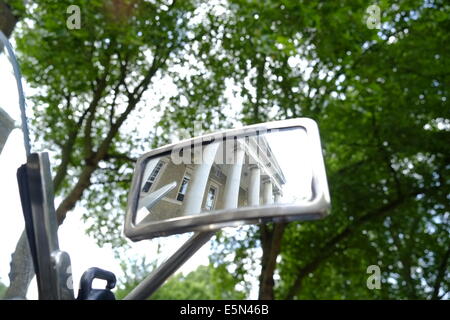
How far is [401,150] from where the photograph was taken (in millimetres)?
11172

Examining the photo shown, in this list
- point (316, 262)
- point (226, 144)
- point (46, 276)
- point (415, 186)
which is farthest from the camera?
point (316, 262)

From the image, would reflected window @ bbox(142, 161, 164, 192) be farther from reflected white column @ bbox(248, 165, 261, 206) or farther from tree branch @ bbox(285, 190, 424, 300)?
tree branch @ bbox(285, 190, 424, 300)

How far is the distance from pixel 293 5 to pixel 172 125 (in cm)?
590

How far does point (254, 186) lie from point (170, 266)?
1.11 ft

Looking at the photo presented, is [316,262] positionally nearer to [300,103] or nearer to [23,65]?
[300,103]

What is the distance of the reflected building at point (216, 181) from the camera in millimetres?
1261

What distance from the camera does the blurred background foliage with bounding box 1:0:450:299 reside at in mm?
10336

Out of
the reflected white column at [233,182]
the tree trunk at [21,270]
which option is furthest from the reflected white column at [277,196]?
the tree trunk at [21,270]

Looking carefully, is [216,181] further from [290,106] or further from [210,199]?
[290,106]

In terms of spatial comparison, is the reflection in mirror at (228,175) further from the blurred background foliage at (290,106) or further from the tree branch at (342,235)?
the tree branch at (342,235)

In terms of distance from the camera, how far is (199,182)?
1367 mm

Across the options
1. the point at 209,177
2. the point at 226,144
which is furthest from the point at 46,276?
the point at 226,144

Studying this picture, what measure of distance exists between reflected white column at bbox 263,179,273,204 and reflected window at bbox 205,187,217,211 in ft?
0.48

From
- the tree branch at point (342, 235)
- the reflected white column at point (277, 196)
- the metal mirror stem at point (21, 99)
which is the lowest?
the reflected white column at point (277, 196)
